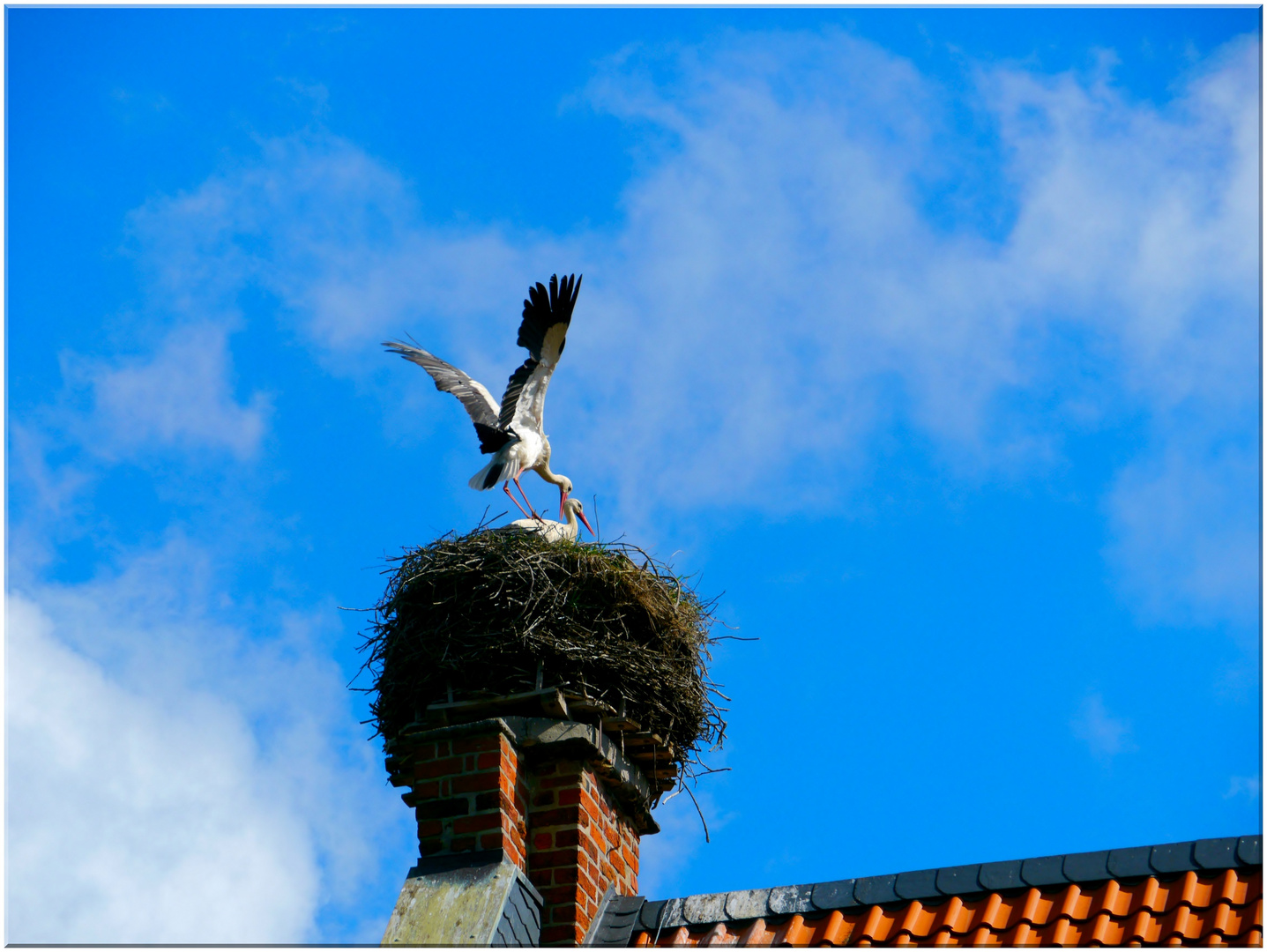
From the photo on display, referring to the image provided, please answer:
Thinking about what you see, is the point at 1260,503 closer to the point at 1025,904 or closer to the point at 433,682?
the point at 1025,904

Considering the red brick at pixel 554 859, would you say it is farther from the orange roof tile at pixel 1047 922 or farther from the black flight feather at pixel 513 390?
the black flight feather at pixel 513 390

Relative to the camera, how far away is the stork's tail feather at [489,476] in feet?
26.7

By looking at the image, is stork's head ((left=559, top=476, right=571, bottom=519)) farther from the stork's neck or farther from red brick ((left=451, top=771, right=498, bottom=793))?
red brick ((left=451, top=771, right=498, bottom=793))

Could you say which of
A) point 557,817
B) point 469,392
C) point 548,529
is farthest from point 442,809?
point 469,392

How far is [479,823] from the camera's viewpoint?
17.7 ft

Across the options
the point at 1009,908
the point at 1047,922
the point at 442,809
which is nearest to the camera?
the point at 1047,922

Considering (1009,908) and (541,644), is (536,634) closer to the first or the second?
(541,644)

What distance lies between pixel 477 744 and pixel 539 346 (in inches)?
118

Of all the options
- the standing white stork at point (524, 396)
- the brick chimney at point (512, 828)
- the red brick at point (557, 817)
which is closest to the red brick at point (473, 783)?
the brick chimney at point (512, 828)

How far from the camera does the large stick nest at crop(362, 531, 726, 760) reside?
19.8 feet

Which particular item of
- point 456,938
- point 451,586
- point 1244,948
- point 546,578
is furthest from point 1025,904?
point 451,586

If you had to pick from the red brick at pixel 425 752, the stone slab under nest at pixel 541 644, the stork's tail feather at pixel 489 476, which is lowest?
the red brick at pixel 425 752

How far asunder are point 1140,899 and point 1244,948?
449 mm

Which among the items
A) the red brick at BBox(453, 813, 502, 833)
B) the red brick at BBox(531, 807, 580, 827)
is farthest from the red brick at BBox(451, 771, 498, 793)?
the red brick at BBox(531, 807, 580, 827)
